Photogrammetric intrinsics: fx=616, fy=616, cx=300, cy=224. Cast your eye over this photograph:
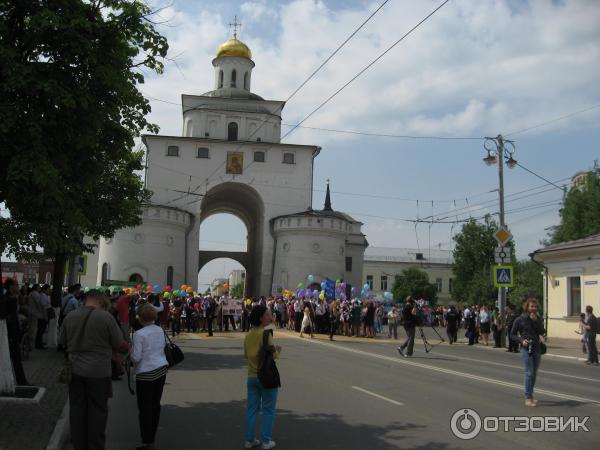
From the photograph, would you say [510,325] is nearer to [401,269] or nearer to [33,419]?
[33,419]

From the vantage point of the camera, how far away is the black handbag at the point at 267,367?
6555 millimetres

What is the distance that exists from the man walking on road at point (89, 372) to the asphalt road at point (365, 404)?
3.68 feet

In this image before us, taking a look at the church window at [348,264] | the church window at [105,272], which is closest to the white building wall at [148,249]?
the church window at [105,272]

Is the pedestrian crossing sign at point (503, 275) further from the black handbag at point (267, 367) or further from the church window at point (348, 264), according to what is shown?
the church window at point (348, 264)

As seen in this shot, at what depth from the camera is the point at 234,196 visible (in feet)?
208

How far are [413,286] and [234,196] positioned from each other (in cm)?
2708

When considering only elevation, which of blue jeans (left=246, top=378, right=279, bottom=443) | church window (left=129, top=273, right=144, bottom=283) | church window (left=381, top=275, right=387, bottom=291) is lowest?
blue jeans (left=246, top=378, right=279, bottom=443)

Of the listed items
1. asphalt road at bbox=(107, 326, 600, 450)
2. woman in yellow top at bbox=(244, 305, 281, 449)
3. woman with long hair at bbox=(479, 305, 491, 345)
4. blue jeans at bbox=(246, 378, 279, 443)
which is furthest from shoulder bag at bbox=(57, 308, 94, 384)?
woman with long hair at bbox=(479, 305, 491, 345)

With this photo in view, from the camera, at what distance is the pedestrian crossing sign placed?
81.1 ft

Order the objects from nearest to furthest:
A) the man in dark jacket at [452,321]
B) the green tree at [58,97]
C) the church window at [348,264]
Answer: the green tree at [58,97] < the man in dark jacket at [452,321] < the church window at [348,264]

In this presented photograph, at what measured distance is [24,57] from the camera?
8531mm

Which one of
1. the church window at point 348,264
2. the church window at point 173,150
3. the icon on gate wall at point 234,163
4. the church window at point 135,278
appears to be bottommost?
the church window at point 135,278

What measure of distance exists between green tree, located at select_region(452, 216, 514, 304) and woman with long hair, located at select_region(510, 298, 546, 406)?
61167 mm

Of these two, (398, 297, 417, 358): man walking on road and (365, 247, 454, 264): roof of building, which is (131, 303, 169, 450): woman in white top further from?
(365, 247, 454, 264): roof of building
